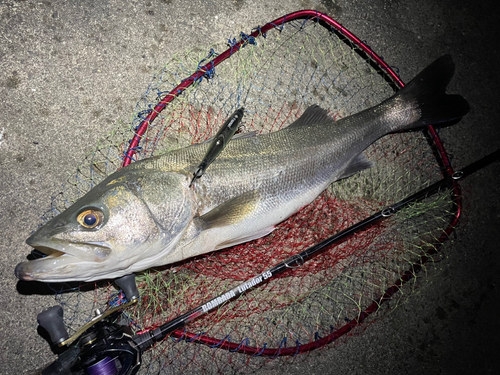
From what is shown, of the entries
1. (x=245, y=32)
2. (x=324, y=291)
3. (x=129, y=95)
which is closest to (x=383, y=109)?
(x=245, y=32)

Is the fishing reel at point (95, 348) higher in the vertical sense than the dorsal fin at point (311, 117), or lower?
lower

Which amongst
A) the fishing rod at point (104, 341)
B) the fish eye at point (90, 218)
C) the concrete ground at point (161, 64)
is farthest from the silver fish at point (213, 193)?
the concrete ground at point (161, 64)

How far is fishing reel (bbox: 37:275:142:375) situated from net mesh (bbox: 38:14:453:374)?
0.39 m

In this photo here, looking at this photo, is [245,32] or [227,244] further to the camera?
[245,32]

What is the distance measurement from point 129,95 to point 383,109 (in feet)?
6.65

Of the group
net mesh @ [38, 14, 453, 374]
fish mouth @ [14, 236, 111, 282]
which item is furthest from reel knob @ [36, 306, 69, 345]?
net mesh @ [38, 14, 453, 374]

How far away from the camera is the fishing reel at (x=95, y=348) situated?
1842 millimetres

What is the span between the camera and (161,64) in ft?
8.84

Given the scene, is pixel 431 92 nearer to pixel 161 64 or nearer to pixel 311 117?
pixel 311 117

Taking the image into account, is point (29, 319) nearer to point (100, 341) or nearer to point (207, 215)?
point (100, 341)

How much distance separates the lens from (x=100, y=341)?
1901 millimetres

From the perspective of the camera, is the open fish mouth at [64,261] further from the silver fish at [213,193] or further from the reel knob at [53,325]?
the reel knob at [53,325]

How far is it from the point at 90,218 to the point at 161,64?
1.51m

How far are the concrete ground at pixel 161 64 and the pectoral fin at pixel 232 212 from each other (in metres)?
1.23
